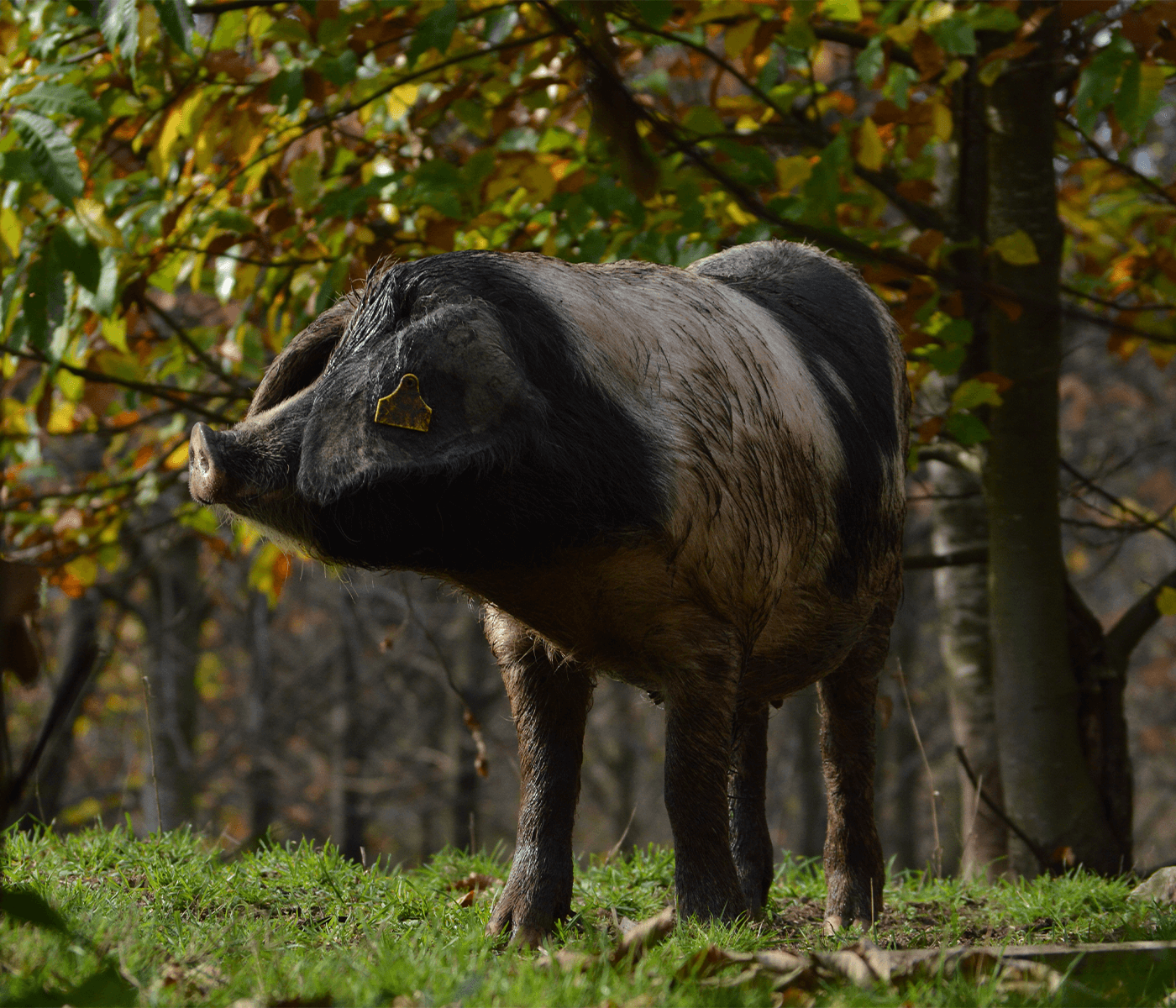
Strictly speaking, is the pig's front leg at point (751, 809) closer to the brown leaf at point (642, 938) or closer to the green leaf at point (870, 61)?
the brown leaf at point (642, 938)

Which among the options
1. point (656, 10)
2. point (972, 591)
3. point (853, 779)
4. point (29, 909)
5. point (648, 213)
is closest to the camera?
point (29, 909)

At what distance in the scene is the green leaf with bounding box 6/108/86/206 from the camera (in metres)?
3.03

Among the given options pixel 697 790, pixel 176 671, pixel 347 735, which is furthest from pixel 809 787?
pixel 697 790

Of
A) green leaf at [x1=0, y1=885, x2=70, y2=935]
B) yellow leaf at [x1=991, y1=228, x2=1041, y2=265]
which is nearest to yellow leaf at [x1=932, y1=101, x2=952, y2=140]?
yellow leaf at [x1=991, y1=228, x2=1041, y2=265]

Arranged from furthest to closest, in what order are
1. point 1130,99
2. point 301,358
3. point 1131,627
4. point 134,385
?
point 1131,627 → point 134,385 → point 1130,99 → point 301,358

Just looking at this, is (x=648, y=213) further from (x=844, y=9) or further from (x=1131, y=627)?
(x=1131, y=627)

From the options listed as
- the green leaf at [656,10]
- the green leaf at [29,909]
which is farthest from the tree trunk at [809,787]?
the green leaf at [29,909]

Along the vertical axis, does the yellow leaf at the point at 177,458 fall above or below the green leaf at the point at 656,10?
below

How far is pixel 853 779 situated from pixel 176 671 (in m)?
8.62

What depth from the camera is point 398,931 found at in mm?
3123

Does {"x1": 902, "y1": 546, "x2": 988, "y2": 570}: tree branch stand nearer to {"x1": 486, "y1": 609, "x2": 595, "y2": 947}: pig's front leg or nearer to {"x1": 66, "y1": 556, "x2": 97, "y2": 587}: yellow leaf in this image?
{"x1": 486, "y1": 609, "x2": 595, "y2": 947}: pig's front leg

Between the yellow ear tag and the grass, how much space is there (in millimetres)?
1078

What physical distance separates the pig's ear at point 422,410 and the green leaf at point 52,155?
1035mm

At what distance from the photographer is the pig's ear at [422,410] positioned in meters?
2.40
